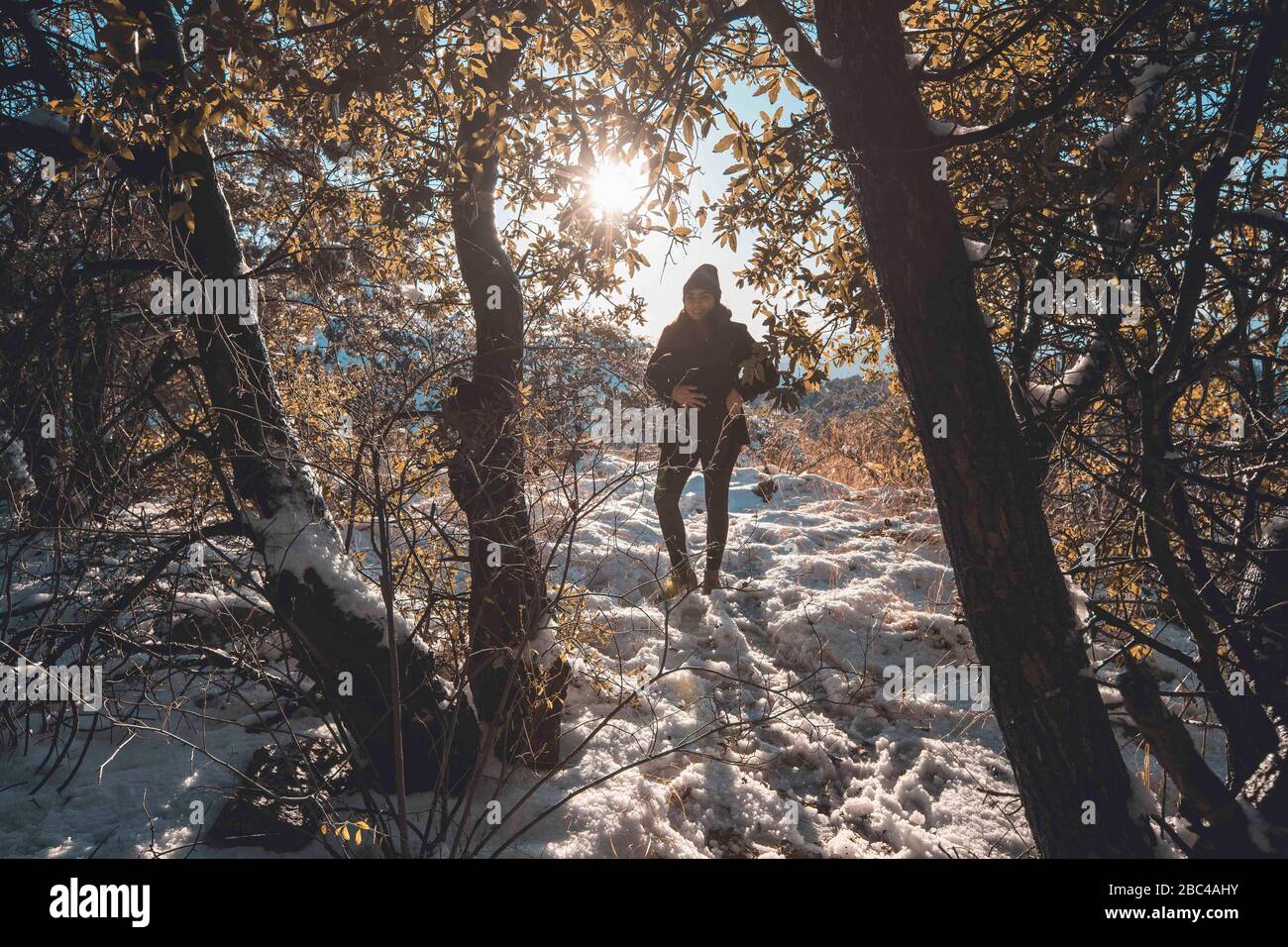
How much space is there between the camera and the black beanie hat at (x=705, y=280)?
5.39 meters

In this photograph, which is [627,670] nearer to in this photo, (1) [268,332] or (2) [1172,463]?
(2) [1172,463]

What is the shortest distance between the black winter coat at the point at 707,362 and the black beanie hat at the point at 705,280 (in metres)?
0.16

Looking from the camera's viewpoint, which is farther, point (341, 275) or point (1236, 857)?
point (341, 275)

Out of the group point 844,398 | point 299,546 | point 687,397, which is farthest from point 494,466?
point 844,398

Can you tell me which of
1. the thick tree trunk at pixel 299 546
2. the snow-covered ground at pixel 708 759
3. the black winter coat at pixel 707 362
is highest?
the black winter coat at pixel 707 362

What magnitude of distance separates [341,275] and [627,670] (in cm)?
331

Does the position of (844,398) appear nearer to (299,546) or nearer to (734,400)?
(734,400)

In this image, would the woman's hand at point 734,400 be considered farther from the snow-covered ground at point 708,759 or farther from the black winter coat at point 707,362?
the snow-covered ground at point 708,759

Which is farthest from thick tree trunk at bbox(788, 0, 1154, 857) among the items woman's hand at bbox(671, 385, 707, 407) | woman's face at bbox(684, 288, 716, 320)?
woman's face at bbox(684, 288, 716, 320)

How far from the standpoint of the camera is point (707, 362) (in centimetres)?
532

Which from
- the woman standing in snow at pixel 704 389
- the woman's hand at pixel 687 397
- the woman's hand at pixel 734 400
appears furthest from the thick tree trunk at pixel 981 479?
the woman's hand at pixel 687 397

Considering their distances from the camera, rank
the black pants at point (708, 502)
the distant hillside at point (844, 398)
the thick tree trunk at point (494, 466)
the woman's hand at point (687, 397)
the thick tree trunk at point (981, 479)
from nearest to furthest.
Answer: the thick tree trunk at point (981, 479), the thick tree trunk at point (494, 466), the black pants at point (708, 502), the woman's hand at point (687, 397), the distant hillside at point (844, 398)
